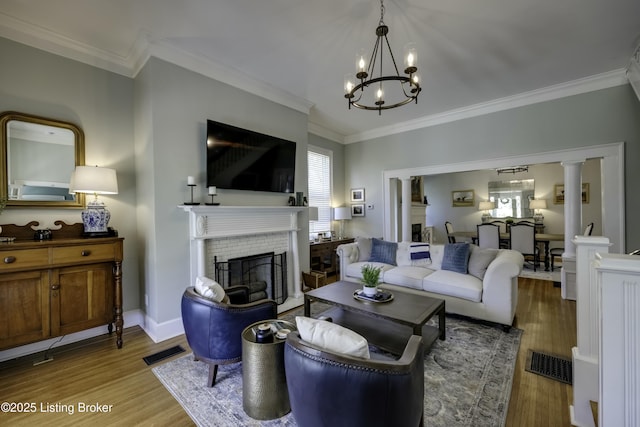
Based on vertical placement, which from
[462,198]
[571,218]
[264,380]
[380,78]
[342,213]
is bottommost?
[264,380]

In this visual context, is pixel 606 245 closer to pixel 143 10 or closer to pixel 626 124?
pixel 626 124

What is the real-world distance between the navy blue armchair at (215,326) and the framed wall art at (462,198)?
844 centimetres

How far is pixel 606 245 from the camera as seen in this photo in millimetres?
1660

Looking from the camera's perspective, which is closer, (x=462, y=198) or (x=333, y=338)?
(x=333, y=338)

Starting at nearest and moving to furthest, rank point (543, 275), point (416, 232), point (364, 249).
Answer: point (364, 249) → point (543, 275) → point (416, 232)

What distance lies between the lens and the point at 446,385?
2.08m

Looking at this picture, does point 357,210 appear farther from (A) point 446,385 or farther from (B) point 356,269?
(A) point 446,385

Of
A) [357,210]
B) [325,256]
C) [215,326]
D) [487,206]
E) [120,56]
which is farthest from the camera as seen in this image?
[487,206]

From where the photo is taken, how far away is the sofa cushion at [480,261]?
3.37 meters

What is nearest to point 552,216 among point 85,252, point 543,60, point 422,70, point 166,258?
point 543,60

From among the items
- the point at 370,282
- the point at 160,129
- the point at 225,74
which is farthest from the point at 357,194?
the point at 160,129

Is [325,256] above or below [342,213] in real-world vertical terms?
below

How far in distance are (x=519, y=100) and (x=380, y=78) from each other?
3517 millimetres

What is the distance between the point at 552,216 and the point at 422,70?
6646 millimetres
